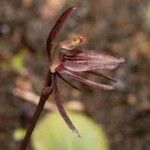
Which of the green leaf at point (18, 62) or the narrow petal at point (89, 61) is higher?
the narrow petal at point (89, 61)

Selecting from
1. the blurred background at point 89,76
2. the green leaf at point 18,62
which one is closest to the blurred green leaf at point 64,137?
the blurred background at point 89,76

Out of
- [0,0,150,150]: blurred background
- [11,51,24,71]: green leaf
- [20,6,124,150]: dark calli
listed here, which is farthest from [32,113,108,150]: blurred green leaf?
[11,51,24,71]: green leaf

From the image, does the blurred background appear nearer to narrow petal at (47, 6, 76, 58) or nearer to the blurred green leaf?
the blurred green leaf

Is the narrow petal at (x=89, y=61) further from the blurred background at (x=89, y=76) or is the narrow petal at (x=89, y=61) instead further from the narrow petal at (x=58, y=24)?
the blurred background at (x=89, y=76)

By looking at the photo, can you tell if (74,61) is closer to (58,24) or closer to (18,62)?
(58,24)

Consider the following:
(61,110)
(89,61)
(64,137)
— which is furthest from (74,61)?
(64,137)

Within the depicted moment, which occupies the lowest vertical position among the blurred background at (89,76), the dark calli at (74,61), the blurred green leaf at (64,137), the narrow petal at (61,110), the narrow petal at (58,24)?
the blurred background at (89,76)
